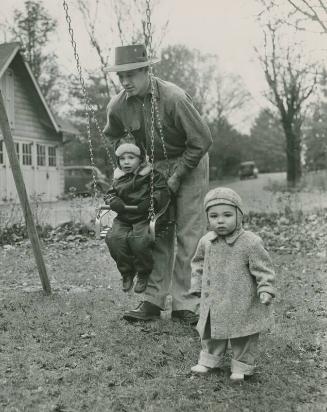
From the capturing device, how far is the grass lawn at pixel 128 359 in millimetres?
3617

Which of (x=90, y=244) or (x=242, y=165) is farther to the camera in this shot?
(x=242, y=165)

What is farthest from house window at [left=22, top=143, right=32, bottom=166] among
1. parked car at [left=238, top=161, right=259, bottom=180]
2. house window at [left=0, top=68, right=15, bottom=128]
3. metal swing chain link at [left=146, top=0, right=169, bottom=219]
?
parked car at [left=238, top=161, right=259, bottom=180]

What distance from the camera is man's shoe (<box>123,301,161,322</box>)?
530cm

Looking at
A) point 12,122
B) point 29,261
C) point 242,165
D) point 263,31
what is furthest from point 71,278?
point 242,165

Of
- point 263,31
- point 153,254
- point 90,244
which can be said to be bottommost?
point 90,244

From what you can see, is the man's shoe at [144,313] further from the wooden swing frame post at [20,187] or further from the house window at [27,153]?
the house window at [27,153]

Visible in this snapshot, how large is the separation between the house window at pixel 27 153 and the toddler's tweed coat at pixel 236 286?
24.0 metres

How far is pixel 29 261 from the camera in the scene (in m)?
9.30

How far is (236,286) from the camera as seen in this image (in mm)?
3818

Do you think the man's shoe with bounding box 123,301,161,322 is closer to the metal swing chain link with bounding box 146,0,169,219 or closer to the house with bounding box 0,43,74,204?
the metal swing chain link with bounding box 146,0,169,219

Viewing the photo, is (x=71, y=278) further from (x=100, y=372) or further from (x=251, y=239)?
(x=251, y=239)

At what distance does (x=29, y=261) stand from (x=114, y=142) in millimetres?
4311

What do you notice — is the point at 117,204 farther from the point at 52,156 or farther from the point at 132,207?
the point at 52,156

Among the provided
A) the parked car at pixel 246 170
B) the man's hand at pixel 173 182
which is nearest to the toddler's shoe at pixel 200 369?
the man's hand at pixel 173 182
